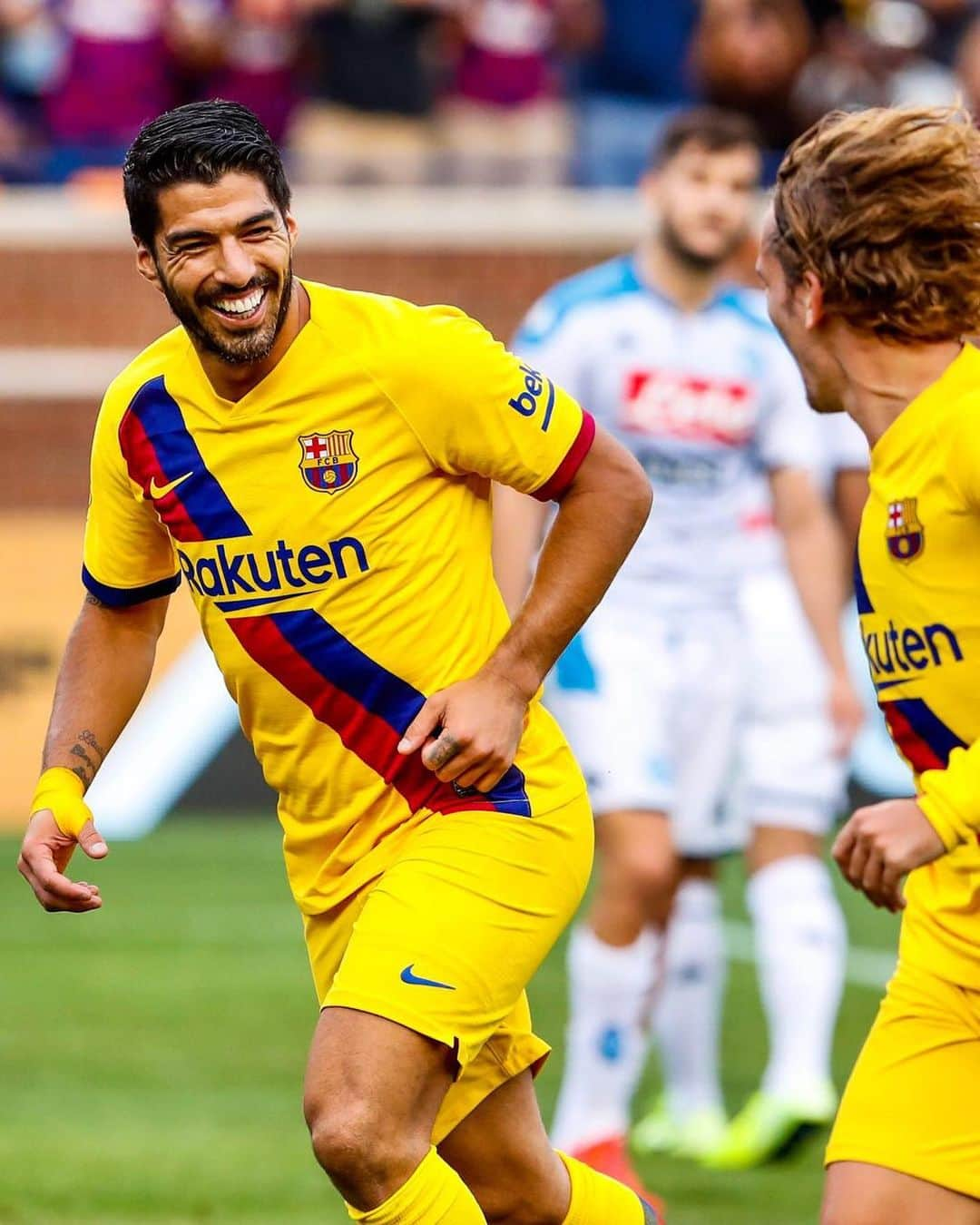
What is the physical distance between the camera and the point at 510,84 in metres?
15.0

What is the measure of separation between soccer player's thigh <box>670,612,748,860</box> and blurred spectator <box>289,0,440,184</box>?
8135 millimetres

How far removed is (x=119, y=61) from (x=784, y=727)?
8.56 metres

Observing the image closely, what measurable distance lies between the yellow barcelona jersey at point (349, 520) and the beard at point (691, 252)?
280 centimetres

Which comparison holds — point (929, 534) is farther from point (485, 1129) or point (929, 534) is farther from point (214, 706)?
point (214, 706)

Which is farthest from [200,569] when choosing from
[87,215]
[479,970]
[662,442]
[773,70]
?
[87,215]

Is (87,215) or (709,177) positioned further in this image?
(87,215)

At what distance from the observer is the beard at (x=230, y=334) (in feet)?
12.9

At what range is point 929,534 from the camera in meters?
3.78

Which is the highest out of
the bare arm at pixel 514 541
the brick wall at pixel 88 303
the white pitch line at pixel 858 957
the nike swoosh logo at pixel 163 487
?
the nike swoosh logo at pixel 163 487

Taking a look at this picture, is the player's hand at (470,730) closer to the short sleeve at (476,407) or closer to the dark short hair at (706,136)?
the short sleeve at (476,407)

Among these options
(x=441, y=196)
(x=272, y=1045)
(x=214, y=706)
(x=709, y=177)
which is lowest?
(x=214, y=706)

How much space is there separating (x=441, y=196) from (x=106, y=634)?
38.0 ft

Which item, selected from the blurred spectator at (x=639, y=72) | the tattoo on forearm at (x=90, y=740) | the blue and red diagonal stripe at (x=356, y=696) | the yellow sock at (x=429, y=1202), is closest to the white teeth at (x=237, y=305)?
the blue and red diagonal stripe at (x=356, y=696)

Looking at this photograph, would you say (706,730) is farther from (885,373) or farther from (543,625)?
(885,373)
